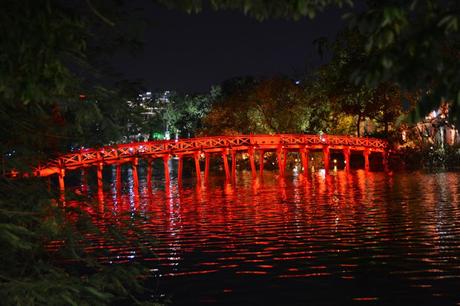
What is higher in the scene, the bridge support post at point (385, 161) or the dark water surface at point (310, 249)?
the bridge support post at point (385, 161)

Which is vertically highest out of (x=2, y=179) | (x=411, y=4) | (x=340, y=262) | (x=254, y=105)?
(x=254, y=105)

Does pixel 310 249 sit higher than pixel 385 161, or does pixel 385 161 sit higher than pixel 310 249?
pixel 385 161

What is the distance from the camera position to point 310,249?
59.2 feet

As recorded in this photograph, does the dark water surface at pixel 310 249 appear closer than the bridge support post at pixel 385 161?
Yes

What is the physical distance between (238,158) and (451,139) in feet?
85.2

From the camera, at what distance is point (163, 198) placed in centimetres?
3806

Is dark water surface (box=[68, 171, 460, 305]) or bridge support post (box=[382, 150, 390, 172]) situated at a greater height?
bridge support post (box=[382, 150, 390, 172])

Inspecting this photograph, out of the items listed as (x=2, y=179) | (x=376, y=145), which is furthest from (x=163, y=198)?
(x=2, y=179)

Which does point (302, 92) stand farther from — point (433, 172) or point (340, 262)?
point (340, 262)

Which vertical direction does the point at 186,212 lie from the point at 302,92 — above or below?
below

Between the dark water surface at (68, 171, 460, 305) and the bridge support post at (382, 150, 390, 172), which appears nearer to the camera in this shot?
the dark water surface at (68, 171, 460, 305)

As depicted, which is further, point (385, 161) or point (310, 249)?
point (385, 161)

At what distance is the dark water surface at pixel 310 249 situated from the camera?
44.0 ft

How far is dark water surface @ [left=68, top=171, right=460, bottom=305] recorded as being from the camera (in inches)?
528
